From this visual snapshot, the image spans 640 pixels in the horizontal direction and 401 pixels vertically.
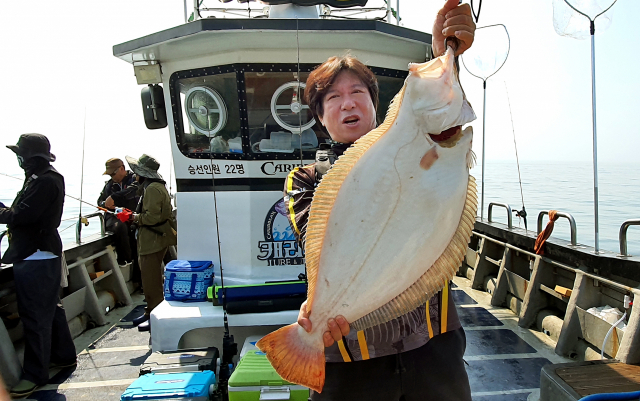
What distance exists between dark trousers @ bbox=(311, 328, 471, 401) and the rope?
3.61 meters

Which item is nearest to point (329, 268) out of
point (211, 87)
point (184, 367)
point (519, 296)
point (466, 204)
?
point (466, 204)

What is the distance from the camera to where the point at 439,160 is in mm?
1374

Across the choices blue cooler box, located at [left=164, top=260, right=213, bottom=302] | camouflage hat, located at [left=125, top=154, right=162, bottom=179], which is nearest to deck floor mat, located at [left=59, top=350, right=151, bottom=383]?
blue cooler box, located at [left=164, top=260, right=213, bottom=302]

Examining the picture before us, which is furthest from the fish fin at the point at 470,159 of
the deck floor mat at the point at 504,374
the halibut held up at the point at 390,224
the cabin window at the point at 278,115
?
the cabin window at the point at 278,115

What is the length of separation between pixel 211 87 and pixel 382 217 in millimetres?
3606

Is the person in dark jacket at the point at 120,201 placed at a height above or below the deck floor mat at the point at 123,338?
above

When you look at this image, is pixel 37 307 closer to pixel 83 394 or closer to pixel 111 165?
pixel 83 394

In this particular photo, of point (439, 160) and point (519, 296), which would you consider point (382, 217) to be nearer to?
point (439, 160)

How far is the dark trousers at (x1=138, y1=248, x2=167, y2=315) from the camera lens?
531 centimetres

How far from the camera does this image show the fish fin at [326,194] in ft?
4.67

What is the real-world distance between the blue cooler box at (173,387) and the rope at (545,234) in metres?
3.81

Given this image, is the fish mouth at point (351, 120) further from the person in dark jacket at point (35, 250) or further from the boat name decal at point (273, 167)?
the person in dark jacket at point (35, 250)

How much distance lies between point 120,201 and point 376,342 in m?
6.39

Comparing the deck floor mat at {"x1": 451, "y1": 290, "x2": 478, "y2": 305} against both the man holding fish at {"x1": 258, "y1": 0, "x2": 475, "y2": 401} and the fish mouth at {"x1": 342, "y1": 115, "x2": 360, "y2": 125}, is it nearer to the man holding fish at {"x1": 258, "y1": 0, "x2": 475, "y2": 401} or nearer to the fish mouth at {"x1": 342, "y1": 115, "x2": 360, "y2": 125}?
the man holding fish at {"x1": 258, "y1": 0, "x2": 475, "y2": 401}
